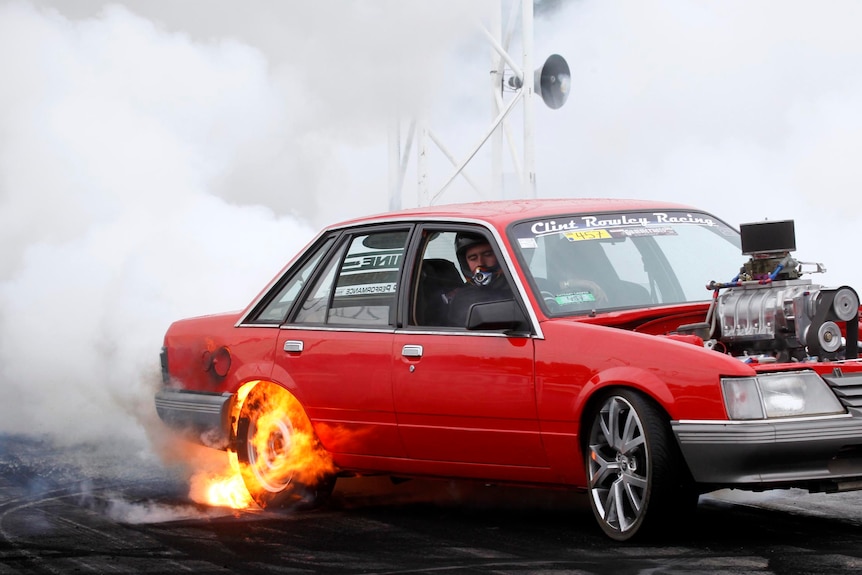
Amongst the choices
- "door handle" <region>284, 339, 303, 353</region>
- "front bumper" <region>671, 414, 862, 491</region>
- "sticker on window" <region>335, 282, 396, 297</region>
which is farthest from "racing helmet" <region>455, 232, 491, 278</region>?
"front bumper" <region>671, 414, 862, 491</region>

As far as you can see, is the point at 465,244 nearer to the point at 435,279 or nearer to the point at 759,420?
the point at 435,279

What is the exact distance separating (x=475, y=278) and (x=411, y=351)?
49 centimetres

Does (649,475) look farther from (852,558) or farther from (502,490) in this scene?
(502,490)

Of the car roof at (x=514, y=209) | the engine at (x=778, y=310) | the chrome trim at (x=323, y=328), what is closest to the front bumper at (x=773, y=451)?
the engine at (x=778, y=310)

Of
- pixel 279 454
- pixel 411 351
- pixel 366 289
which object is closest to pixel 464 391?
pixel 411 351

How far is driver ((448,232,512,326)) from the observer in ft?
22.8

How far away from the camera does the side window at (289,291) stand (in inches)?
308

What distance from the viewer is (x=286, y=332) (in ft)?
25.1

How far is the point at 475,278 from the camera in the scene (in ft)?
23.2

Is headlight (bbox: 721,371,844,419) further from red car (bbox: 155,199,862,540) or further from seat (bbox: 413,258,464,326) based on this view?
seat (bbox: 413,258,464,326)

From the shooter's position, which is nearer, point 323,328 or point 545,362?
point 545,362

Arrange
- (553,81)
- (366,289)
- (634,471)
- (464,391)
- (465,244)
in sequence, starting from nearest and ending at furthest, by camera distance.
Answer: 1. (634,471)
2. (464,391)
3. (465,244)
4. (366,289)
5. (553,81)

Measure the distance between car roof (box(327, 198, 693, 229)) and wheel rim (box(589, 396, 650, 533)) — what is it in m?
1.22

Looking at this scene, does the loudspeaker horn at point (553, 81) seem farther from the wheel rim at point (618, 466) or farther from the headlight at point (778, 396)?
the headlight at point (778, 396)
